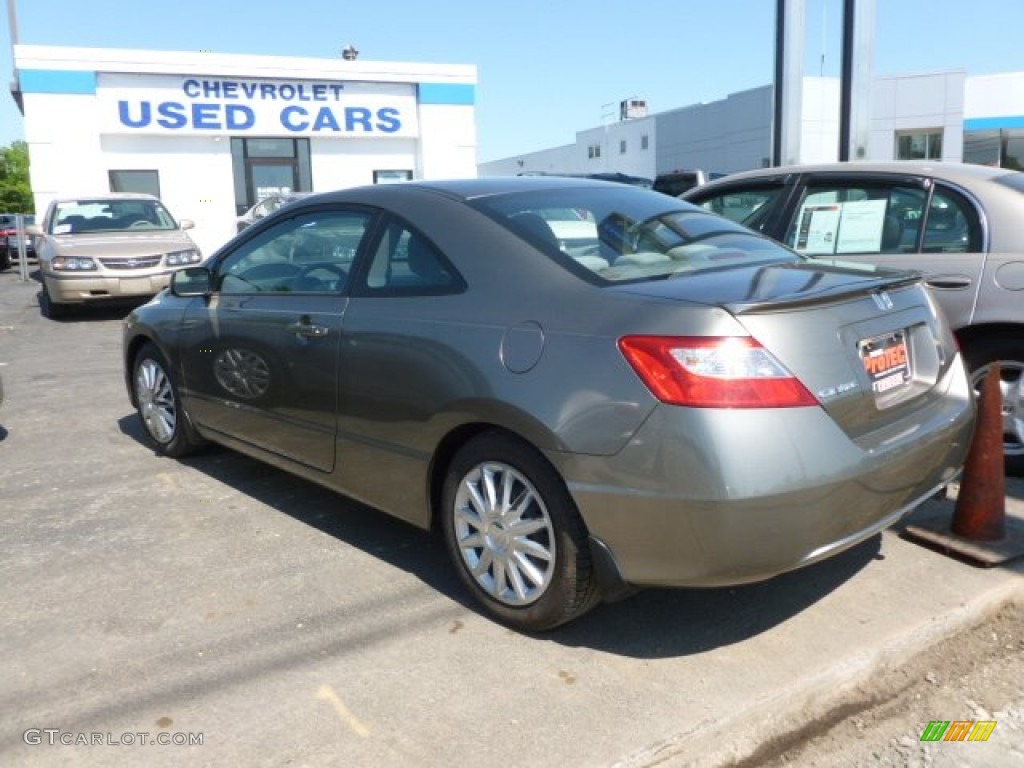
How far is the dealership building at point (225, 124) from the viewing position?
773 inches

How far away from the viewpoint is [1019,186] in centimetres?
471

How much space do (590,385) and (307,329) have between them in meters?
1.56

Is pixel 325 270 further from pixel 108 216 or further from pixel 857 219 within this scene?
pixel 108 216

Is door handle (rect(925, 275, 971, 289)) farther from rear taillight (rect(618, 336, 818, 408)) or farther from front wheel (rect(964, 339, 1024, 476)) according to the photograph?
rear taillight (rect(618, 336, 818, 408))

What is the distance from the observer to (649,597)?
140 inches

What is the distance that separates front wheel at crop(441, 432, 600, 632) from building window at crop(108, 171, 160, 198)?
19276mm

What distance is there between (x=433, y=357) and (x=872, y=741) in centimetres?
188

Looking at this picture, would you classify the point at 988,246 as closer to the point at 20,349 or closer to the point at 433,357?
the point at 433,357

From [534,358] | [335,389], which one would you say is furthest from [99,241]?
[534,358]

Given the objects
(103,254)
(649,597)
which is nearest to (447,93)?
(103,254)

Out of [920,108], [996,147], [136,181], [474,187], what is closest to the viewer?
[474,187]

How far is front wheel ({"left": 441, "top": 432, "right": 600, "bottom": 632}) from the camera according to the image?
301 cm

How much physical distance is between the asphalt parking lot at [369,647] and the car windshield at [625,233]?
4.18 feet

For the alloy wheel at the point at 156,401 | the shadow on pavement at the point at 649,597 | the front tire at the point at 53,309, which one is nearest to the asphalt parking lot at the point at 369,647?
the shadow on pavement at the point at 649,597
